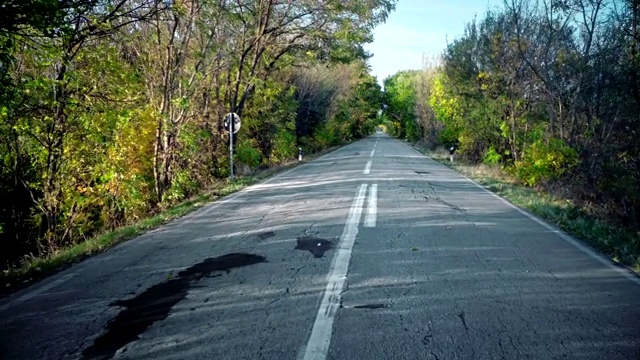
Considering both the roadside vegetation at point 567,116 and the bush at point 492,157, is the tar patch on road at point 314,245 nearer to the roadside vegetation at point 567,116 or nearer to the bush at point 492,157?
the roadside vegetation at point 567,116

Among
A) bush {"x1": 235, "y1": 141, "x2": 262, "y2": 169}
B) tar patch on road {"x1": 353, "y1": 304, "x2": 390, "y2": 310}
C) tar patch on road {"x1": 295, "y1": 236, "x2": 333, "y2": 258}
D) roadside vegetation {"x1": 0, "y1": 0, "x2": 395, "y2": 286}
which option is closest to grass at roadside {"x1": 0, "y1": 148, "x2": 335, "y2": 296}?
roadside vegetation {"x1": 0, "y1": 0, "x2": 395, "y2": 286}

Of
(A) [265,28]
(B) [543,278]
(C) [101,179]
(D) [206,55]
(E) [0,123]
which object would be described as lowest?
(B) [543,278]

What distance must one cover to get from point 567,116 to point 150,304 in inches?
565

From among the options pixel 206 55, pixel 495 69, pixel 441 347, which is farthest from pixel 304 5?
pixel 441 347

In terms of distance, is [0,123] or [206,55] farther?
[206,55]

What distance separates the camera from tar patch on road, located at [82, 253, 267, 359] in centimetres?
365

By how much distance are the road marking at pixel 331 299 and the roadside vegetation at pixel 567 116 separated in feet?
12.3

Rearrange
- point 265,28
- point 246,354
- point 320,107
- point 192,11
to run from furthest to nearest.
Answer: point 320,107, point 265,28, point 192,11, point 246,354

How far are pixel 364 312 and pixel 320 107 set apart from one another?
3152 centimetres

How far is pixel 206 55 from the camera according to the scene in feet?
54.0

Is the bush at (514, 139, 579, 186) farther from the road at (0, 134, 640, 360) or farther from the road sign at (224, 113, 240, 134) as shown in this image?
the road sign at (224, 113, 240, 134)

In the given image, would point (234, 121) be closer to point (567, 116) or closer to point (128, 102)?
point (128, 102)

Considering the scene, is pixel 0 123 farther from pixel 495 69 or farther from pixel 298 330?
pixel 495 69

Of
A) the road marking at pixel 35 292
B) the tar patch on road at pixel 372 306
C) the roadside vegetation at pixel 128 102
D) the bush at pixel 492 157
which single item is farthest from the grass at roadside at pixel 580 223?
the roadside vegetation at pixel 128 102
